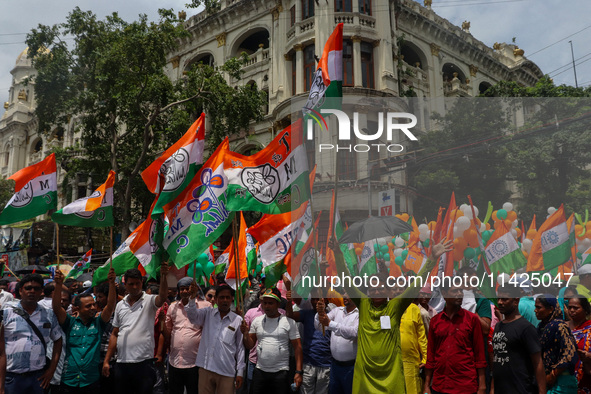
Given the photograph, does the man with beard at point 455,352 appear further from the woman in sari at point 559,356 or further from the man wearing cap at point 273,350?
the man wearing cap at point 273,350

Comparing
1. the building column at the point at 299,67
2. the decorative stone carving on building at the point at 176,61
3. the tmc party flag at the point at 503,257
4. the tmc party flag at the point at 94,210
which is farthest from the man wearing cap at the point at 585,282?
the decorative stone carving on building at the point at 176,61

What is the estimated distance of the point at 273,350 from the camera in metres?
5.85

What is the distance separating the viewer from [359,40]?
68.8ft

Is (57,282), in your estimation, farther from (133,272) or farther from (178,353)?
(178,353)

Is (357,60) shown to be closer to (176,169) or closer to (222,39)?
(222,39)

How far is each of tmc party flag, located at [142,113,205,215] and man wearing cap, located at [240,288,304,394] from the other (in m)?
1.79

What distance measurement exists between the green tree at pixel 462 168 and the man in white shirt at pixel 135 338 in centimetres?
304

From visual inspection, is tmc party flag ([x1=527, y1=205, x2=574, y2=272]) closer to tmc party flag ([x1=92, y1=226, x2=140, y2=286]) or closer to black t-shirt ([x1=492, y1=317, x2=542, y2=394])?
black t-shirt ([x1=492, y1=317, x2=542, y2=394])

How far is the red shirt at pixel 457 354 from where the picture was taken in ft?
15.5

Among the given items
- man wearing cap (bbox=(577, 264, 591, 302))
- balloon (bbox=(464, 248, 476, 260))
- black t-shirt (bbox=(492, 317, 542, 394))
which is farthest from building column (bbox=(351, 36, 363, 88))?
black t-shirt (bbox=(492, 317, 542, 394))

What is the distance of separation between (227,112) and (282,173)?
11.8 metres

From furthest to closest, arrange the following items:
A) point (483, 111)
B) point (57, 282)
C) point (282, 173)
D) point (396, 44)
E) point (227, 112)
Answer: point (396, 44)
point (227, 112)
point (282, 173)
point (483, 111)
point (57, 282)

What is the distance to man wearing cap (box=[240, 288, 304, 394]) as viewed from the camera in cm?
580

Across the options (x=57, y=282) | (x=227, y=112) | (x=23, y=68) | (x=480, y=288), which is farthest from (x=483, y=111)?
(x=23, y=68)
